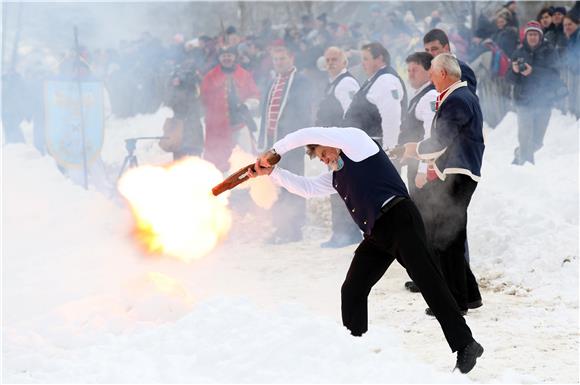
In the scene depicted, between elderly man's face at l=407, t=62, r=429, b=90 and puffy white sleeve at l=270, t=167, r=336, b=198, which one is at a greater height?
elderly man's face at l=407, t=62, r=429, b=90

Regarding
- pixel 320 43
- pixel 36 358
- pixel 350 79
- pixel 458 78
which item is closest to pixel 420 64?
pixel 458 78

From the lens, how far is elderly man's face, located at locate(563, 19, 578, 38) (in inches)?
473

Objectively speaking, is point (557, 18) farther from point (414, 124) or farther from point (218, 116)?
point (414, 124)

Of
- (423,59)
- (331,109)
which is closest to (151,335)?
(423,59)

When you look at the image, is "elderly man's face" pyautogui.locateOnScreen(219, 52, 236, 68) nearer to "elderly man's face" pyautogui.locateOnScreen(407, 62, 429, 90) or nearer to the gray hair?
"elderly man's face" pyautogui.locateOnScreen(407, 62, 429, 90)

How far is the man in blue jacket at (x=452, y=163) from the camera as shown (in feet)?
21.0

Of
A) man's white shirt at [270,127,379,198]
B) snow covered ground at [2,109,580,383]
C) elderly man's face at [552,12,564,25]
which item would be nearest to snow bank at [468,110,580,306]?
snow covered ground at [2,109,580,383]

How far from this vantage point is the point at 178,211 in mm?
8734

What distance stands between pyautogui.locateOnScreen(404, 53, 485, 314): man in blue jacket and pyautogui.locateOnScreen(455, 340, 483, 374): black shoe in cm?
152

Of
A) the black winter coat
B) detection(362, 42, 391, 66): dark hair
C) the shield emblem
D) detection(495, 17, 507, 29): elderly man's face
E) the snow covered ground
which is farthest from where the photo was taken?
detection(495, 17, 507, 29): elderly man's face

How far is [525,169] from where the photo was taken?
10477mm

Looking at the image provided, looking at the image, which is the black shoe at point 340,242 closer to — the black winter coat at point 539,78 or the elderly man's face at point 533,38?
the black winter coat at point 539,78

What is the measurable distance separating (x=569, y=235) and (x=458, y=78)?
2617 mm

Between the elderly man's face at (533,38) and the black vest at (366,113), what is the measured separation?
408 centimetres
